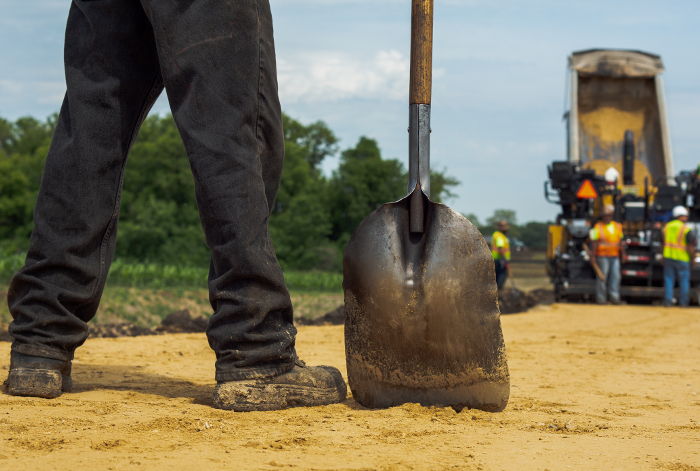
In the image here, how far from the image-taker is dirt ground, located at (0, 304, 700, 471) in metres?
2.69

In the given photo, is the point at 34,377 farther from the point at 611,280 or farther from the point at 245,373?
the point at 611,280

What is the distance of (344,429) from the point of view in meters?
3.17

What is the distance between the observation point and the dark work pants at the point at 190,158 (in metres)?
3.52

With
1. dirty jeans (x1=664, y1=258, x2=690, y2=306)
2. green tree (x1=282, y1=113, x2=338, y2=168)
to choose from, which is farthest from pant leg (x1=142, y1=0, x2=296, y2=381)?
green tree (x1=282, y1=113, x2=338, y2=168)

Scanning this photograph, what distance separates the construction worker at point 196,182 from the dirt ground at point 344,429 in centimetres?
19

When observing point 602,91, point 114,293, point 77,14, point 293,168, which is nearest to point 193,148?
point 77,14

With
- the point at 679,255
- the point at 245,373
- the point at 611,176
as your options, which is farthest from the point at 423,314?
the point at 611,176

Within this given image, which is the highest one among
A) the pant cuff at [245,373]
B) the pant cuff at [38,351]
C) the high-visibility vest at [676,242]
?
the high-visibility vest at [676,242]

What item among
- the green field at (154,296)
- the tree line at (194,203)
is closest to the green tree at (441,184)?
the tree line at (194,203)

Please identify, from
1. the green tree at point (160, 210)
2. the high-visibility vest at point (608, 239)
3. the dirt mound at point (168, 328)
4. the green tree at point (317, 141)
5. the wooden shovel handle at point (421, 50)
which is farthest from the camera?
the green tree at point (317, 141)

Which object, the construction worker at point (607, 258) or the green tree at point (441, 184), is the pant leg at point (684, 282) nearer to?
the construction worker at point (607, 258)

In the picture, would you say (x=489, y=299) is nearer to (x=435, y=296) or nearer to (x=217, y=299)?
(x=435, y=296)

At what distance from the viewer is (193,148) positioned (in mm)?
3543

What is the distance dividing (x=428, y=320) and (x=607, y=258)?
46.3 ft
